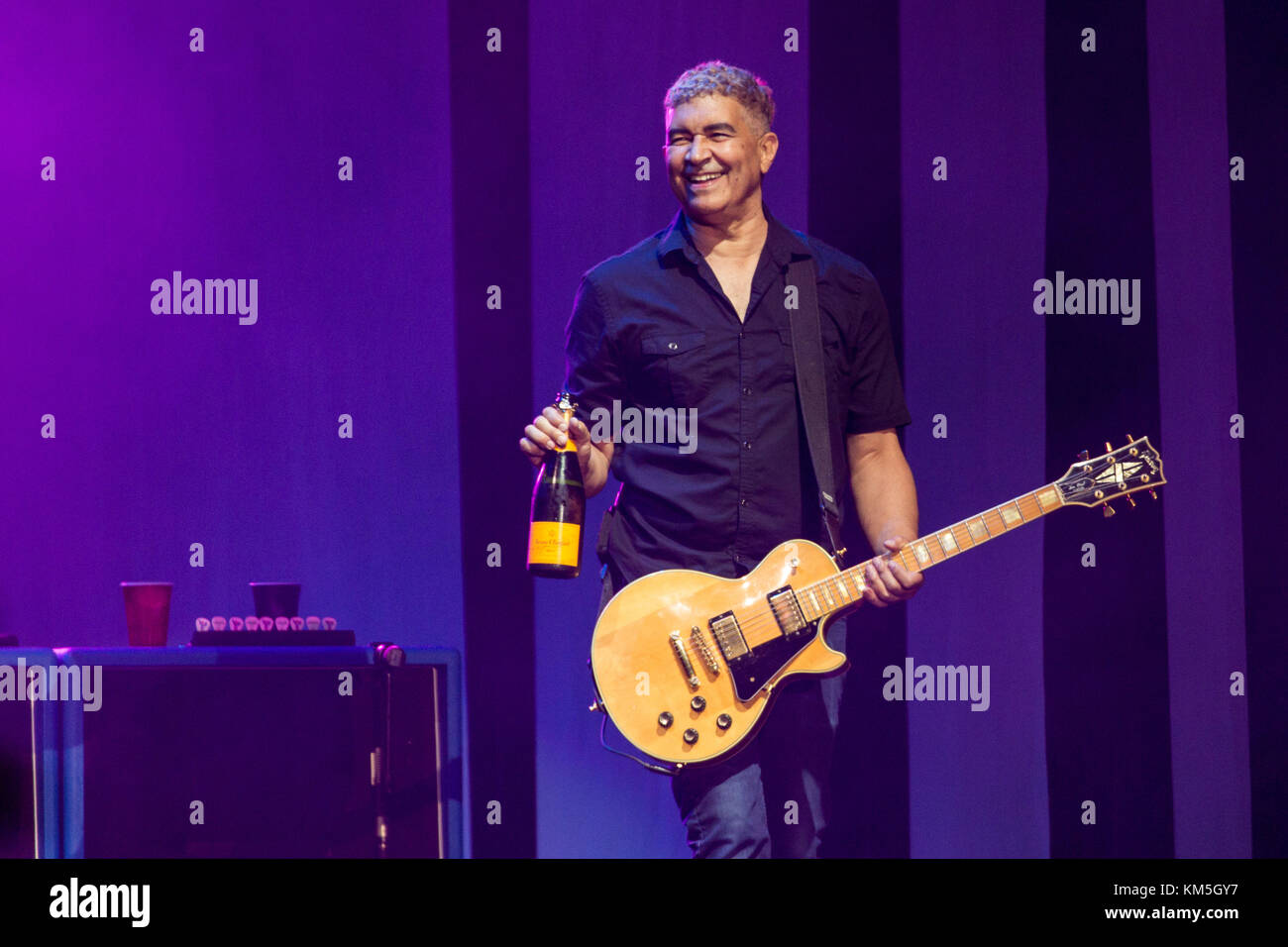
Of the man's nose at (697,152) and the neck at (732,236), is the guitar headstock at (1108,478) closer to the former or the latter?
the neck at (732,236)

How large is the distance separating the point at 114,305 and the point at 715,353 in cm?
209

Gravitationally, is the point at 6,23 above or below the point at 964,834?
above

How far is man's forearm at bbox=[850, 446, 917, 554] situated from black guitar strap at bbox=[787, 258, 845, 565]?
0.13m

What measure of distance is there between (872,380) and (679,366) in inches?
19.7

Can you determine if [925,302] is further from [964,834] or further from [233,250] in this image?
[233,250]

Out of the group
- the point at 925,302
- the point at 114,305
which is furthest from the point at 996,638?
the point at 114,305

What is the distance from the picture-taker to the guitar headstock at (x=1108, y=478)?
10.7 feet

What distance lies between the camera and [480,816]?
4.08m

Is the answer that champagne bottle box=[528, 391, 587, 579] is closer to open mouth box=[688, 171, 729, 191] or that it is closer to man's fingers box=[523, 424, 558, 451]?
man's fingers box=[523, 424, 558, 451]

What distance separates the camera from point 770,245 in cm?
333

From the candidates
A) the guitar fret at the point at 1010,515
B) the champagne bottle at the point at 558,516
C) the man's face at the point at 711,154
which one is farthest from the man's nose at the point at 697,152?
the guitar fret at the point at 1010,515

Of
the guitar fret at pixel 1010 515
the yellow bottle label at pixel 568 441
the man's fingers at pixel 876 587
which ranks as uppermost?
the yellow bottle label at pixel 568 441

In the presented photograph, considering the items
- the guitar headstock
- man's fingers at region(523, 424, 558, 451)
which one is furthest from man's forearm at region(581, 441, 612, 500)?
the guitar headstock

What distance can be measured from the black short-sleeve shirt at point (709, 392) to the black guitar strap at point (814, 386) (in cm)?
3
